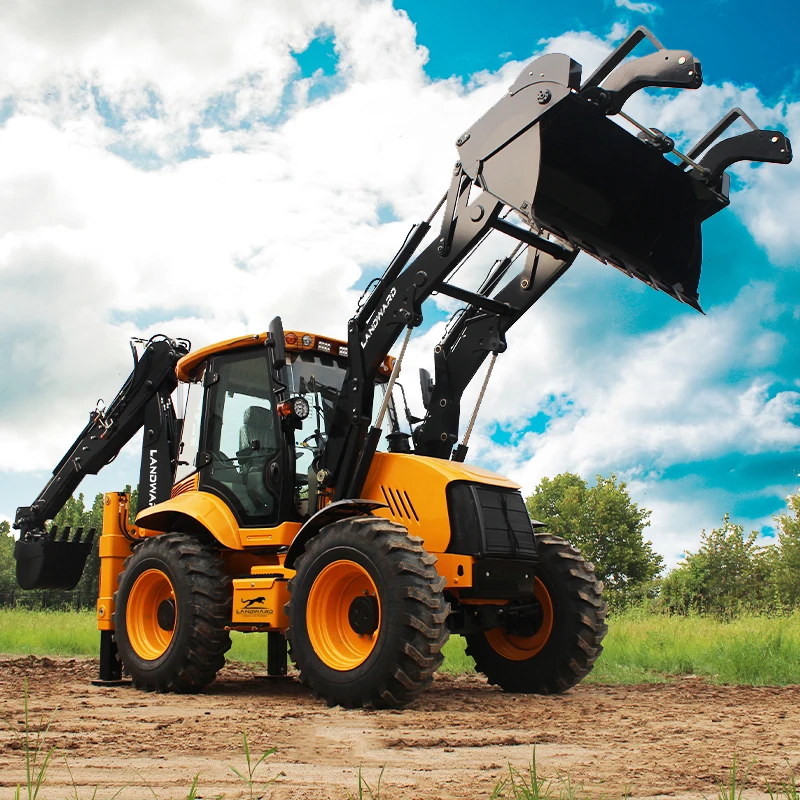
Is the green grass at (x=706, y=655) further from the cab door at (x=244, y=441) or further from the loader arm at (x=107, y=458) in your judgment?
the loader arm at (x=107, y=458)

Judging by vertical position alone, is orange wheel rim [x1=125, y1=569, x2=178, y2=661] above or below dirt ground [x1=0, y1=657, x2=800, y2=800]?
above

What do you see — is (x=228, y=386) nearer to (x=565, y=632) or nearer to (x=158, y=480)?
(x=158, y=480)

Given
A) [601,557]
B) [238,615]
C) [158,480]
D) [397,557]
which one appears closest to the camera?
[397,557]

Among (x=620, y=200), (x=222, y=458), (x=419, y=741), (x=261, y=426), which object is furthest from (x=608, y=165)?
(x=419, y=741)

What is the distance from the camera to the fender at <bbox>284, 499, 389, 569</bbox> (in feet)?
23.7

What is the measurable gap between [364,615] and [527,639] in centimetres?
197

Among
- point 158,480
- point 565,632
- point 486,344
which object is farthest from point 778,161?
point 158,480

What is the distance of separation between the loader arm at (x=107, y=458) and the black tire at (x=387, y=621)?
390 cm

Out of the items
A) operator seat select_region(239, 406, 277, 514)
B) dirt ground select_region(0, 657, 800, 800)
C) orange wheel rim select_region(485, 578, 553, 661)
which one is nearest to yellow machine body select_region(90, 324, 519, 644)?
operator seat select_region(239, 406, 277, 514)

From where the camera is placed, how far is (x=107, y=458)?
459 inches

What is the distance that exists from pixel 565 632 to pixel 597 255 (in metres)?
3.12

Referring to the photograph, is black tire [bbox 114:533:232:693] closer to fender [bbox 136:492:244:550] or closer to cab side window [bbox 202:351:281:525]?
fender [bbox 136:492:244:550]

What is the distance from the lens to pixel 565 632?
7.80m

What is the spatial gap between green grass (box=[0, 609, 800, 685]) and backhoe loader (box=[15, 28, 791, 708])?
2.21m
